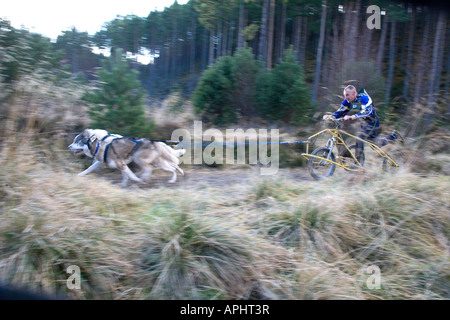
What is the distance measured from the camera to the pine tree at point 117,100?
8.77m

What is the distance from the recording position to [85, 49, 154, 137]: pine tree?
8.77m

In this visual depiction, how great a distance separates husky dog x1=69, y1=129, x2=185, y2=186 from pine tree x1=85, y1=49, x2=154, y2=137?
1.43 m

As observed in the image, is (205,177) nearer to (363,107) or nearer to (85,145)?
(85,145)

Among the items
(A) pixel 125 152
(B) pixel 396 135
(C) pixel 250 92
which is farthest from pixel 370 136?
(C) pixel 250 92

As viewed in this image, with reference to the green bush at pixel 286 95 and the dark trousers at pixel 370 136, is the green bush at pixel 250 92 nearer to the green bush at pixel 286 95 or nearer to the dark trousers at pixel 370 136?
the green bush at pixel 286 95

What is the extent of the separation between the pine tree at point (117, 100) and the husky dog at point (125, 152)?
4.69 feet

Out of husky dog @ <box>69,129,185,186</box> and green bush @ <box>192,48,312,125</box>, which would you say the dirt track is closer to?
husky dog @ <box>69,129,185,186</box>

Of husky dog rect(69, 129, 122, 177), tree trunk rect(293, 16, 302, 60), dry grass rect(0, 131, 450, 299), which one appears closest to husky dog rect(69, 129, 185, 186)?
husky dog rect(69, 129, 122, 177)

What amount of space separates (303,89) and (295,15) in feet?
48.3

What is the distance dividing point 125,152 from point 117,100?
202 centimetres

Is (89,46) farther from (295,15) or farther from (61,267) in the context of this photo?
(61,267)

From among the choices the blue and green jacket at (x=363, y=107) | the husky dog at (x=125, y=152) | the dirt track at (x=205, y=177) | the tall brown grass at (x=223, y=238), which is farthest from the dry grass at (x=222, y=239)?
the blue and green jacket at (x=363, y=107)
